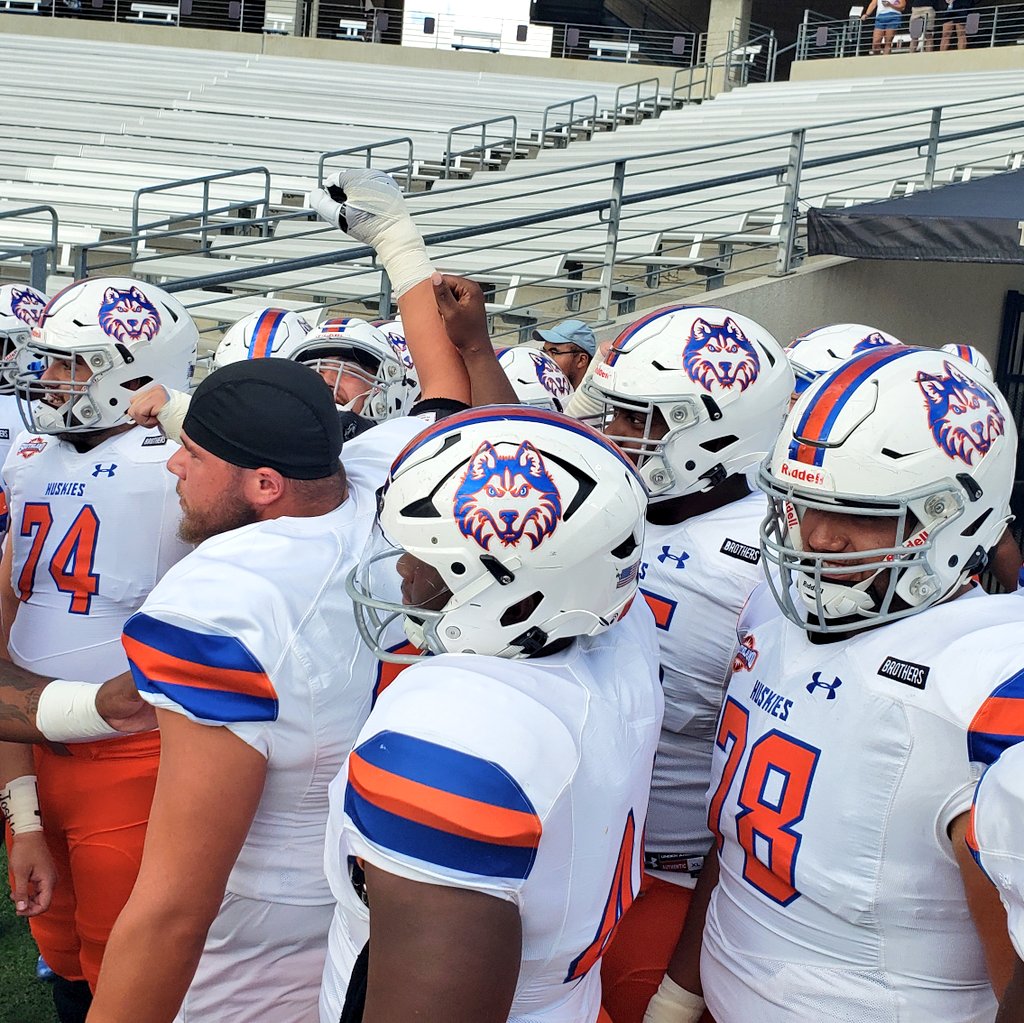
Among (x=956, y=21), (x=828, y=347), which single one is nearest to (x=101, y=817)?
(x=828, y=347)

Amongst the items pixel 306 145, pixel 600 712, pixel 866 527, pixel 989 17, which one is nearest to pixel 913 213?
pixel 866 527

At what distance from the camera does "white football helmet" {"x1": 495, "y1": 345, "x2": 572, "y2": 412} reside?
181 inches

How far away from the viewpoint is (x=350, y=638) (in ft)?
6.08

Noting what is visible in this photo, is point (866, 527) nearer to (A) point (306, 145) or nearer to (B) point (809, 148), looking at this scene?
(B) point (809, 148)

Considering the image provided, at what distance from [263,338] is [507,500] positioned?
293cm

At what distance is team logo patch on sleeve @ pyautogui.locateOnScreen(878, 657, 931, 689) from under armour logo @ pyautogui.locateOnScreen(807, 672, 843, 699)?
74mm

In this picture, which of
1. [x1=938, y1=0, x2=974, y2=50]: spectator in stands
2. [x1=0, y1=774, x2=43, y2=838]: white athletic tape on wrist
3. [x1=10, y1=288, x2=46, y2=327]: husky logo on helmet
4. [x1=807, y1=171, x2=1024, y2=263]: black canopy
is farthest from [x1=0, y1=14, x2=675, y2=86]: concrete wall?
[x1=0, y1=774, x2=43, y2=838]: white athletic tape on wrist

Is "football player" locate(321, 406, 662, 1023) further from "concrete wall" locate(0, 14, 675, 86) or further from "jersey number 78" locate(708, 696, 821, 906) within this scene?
"concrete wall" locate(0, 14, 675, 86)

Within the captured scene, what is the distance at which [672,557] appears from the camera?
235cm

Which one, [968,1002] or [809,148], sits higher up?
[809,148]

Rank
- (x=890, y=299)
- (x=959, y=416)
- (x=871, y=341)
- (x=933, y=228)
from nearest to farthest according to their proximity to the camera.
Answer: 1. (x=959, y=416)
2. (x=871, y=341)
3. (x=933, y=228)
4. (x=890, y=299)

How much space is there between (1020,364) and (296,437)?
882cm

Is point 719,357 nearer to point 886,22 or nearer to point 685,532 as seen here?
point 685,532

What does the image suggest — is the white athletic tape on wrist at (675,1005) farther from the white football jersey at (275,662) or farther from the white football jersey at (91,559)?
the white football jersey at (91,559)
